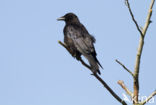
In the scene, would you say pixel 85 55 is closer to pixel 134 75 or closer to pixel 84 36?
pixel 84 36

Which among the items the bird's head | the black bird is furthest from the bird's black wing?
the bird's head

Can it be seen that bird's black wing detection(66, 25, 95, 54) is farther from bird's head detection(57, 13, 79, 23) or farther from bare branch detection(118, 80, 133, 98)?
bare branch detection(118, 80, 133, 98)

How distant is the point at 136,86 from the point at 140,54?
27 centimetres

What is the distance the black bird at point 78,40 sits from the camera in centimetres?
576

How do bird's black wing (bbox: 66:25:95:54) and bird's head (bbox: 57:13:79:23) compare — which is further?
bird's head (bbox: 57:13:79:23)

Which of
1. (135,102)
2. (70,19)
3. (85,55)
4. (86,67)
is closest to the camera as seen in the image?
(135,102)

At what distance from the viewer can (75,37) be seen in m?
6.42

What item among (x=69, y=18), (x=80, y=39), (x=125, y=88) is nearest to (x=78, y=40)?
(x=80, y=39)

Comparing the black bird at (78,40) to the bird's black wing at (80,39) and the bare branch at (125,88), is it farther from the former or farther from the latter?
the bare branch at (125,88)

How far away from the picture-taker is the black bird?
5757 mm

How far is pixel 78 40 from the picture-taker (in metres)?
6.27

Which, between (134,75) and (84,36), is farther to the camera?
→ (84,36)

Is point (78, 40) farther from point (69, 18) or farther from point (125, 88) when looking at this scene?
point (125, 88)

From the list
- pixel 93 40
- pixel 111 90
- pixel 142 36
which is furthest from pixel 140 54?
pixel 93 40
